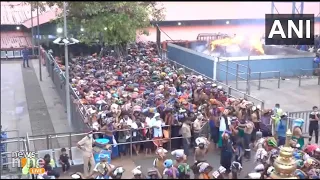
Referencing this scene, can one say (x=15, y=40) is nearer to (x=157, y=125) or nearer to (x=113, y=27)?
(x=113, y=27)

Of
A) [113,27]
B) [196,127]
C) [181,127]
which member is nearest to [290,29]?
[196,127]

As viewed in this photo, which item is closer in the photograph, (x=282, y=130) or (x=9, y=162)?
(x=9, y=162)

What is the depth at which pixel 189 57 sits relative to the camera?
25391 mm

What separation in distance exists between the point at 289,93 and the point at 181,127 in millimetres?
9091

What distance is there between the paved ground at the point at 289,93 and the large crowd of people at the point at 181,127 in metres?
3.46

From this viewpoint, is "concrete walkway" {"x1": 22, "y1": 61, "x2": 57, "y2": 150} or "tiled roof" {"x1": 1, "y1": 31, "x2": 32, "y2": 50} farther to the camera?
"tiled roof" {"x1": 1, "y1": 31, "x2": 32, "y2": 50}

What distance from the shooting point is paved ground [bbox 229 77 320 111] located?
731 inches

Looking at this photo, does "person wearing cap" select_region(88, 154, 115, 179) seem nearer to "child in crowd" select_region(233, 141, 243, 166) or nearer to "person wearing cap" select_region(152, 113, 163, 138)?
"person wearing cap" select_region(152, 113, 163, 138)

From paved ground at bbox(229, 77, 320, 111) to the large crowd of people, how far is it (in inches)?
136

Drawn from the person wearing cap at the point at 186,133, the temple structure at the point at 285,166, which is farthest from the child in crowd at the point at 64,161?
the temple structure at the point at 285,166

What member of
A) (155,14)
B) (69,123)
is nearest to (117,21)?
(155,14)

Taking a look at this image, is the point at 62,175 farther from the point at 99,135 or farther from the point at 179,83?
the point at 179,83

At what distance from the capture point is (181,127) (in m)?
12.7

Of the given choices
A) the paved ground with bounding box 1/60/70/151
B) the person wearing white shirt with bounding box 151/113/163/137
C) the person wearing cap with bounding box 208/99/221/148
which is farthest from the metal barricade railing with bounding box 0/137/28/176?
the person wearing cap with bounding box 208/99/221/148
